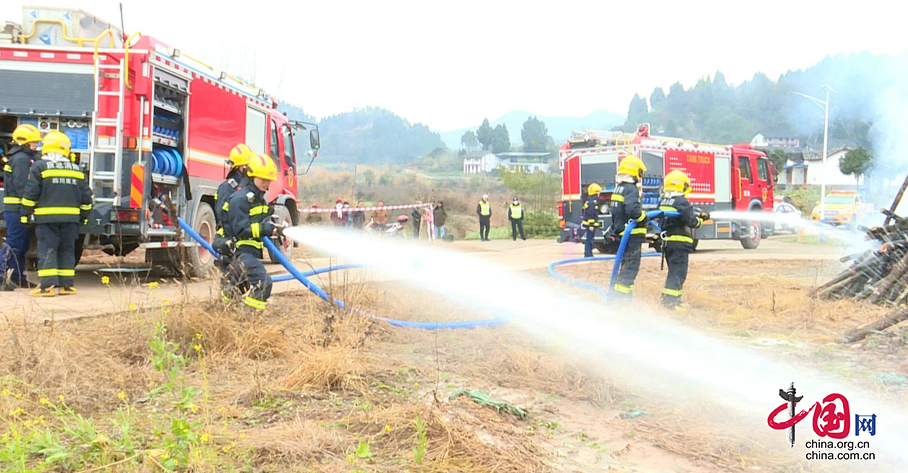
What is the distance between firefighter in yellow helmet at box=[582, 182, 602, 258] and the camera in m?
13.6

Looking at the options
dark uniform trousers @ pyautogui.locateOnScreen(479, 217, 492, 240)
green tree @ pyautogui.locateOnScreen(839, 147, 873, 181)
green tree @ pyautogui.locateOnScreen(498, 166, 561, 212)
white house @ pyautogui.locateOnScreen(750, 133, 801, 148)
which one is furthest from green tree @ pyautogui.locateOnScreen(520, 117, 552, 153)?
dark uniform trousers @ pyautogui.locateOnScreen(479, 217, 492, 240)

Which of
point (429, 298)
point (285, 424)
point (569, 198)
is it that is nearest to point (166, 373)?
point (285, 424)

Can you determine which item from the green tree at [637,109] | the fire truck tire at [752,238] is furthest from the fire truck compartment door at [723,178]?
the green tree at [637,109]

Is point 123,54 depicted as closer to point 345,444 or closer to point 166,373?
point 166,373

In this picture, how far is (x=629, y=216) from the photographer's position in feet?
23.4

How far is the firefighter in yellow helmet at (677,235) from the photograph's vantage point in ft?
23.3

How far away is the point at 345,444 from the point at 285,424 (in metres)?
0.40

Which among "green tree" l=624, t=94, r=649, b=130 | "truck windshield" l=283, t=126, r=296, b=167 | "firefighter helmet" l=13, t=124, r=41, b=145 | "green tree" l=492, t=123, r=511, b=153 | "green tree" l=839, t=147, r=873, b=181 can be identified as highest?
"green tree" l=624, t=94, r=649, b=130

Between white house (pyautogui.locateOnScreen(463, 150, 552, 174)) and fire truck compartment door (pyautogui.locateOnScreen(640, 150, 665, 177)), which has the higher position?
white house (pyautogui.locateOnScreen(463, 150, 552, 174))

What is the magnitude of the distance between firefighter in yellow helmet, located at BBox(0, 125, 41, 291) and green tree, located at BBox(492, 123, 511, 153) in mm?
114522

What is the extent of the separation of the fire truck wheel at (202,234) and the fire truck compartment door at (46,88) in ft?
6.40

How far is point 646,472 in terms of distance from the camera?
3.28 m

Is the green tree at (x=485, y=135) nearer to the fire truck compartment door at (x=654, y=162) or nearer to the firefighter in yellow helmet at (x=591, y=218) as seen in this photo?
the fire truck compartment door at (x=654, y=162)

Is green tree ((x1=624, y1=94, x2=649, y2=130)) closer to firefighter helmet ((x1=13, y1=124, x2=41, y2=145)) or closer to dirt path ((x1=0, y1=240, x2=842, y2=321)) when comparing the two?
dirt path ((x1=0, y1=240, x2=842, y2=321))
